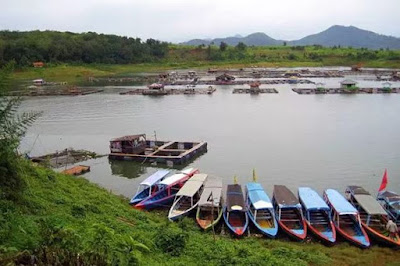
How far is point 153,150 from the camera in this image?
29.7m

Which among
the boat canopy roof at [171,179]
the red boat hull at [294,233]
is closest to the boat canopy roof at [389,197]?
the red boat hull at [294,233]

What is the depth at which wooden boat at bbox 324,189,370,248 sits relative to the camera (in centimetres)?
1505

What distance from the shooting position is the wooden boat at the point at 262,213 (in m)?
15.9

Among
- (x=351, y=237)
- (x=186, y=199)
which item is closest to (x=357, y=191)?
(x=351, y=237)

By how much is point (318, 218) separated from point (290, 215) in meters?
1.14

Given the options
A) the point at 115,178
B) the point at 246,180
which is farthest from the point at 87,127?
the point at 246,180

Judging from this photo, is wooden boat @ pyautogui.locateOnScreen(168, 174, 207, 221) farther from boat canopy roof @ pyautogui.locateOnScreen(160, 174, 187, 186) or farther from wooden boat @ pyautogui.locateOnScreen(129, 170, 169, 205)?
wooden boat @ pyautogui.locateOnScreen(129, 170, 169, 205)

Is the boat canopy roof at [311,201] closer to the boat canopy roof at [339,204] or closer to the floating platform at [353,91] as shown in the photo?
the boat canopy roof at [339,204]

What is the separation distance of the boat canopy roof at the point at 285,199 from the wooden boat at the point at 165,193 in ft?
16.0

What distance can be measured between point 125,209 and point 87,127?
24499mm

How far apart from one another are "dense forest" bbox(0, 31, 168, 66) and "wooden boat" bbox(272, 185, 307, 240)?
84.8m

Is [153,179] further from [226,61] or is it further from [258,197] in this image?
[226,61]

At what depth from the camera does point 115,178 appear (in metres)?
25.4

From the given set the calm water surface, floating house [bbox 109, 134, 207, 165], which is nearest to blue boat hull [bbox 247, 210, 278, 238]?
the calm water surface
